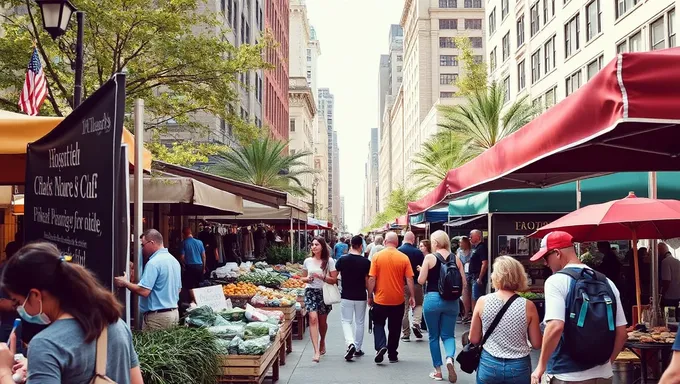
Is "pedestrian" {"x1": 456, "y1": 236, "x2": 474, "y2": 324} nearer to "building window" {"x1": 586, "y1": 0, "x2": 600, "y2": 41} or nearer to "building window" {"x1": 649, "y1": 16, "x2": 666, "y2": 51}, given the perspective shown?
"building window" {"x1": 649, "y1": 16, "x2": 666, "y2": 51}

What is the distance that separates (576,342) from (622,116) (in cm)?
Answer: 222

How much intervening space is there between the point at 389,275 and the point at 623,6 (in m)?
27.1

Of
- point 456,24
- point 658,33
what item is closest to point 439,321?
point 658,33

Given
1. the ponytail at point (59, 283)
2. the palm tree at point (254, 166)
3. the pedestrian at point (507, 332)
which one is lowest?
the pedestrian at point (507, 332)

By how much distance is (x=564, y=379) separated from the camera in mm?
5266

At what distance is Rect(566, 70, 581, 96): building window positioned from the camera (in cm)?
3919

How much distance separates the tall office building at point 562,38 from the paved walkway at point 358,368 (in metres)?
21.3

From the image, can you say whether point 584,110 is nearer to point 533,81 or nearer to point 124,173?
point 124,173

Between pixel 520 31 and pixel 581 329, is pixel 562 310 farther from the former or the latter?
pixel 520 31

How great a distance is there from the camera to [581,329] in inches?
203

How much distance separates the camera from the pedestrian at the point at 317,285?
1179cm

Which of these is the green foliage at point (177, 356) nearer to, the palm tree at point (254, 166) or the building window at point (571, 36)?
the palm tree at point (254, 166)

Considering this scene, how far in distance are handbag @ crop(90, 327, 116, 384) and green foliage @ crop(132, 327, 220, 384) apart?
3.05 metres

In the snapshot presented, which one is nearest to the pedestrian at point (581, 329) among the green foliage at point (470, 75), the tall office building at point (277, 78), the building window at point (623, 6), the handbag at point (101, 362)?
the handbag at point (101, 362)
